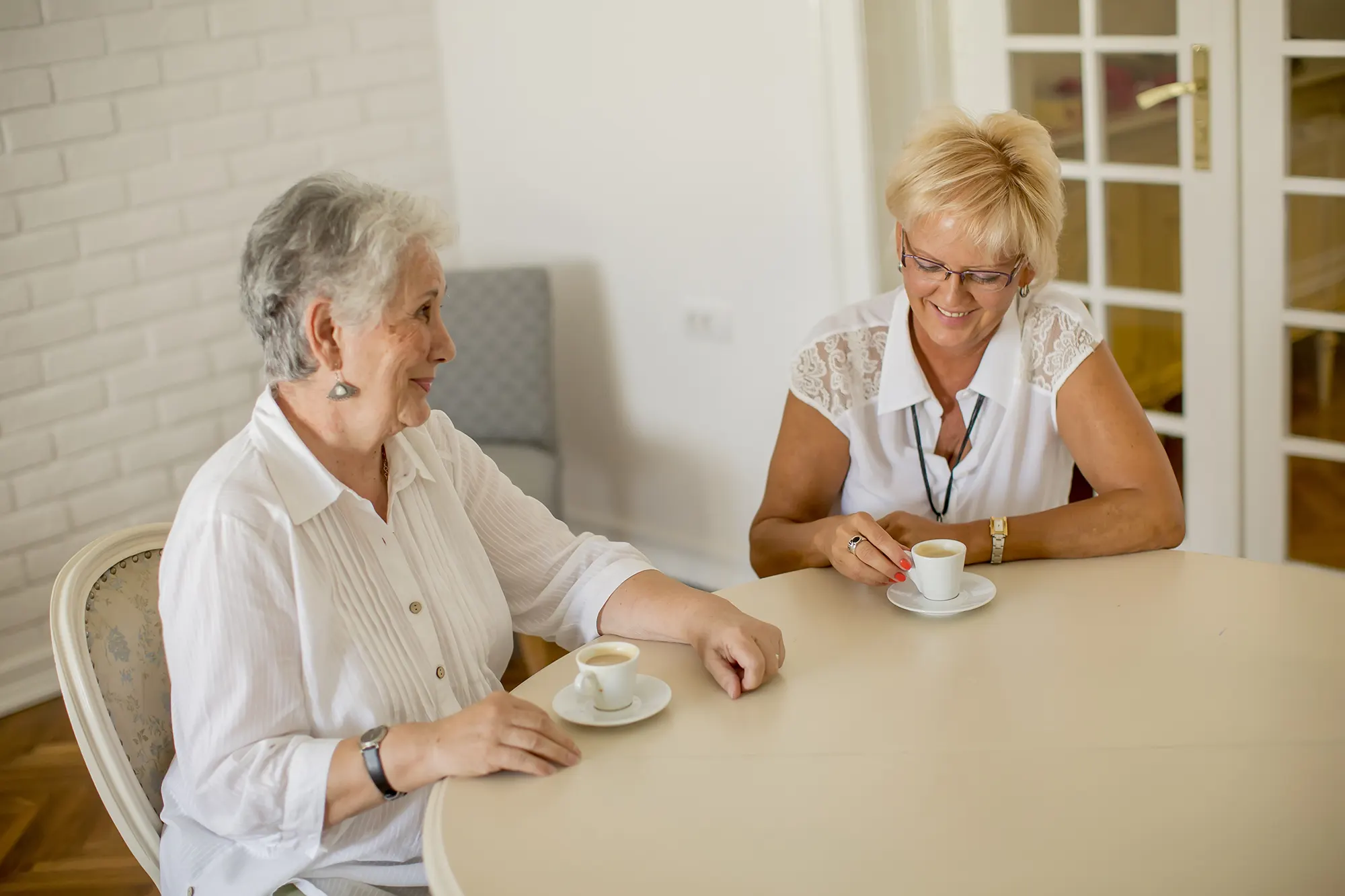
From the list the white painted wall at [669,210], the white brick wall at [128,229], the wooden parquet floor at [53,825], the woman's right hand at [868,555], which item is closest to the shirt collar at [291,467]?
the woman's right hand at [868,555]

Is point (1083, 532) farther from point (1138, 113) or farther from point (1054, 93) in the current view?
point (1054, 93)

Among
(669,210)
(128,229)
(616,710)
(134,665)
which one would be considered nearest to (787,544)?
(616,710)

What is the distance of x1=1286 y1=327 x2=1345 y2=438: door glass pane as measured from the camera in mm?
2721

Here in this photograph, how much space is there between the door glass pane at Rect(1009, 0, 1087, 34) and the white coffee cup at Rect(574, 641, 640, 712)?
2.01m

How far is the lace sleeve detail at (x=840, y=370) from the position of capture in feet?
6.80

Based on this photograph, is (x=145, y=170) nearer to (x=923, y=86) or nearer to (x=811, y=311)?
(x=811, y=311)

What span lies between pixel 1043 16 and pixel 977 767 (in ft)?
6.87

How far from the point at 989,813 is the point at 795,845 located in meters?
0.19

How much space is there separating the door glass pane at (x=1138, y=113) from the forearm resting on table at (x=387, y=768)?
2.14 m

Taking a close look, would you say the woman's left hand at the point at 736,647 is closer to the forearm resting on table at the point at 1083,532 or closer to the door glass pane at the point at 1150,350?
the forearm resting on table at the point at 1083,532

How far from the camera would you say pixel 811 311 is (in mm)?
3246

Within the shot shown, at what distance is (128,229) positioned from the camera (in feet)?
10.9

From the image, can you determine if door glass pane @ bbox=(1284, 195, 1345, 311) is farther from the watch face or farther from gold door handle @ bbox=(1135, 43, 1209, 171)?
the watch face

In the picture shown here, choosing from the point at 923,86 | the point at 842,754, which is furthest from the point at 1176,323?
the point at 842,754
